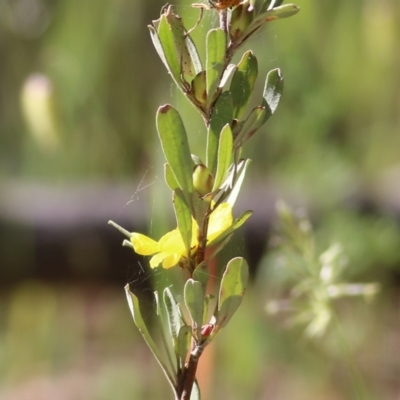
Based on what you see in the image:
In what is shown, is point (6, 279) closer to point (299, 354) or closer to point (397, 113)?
point (299, 354)

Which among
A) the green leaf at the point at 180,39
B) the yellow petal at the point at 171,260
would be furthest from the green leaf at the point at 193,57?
the yellow petal at the point at 171,260

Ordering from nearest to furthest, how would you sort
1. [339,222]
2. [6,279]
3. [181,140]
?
[181,140]
[339,222]
[6,279]

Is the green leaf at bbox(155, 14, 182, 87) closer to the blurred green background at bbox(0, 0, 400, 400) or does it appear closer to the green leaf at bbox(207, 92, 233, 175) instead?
the green leaf at bbox(207, 92, 233, 175)

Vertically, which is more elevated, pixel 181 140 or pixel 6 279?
pixel 181 140

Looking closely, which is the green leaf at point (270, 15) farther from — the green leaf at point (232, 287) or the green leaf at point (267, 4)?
the green leaf at point (232, 287)

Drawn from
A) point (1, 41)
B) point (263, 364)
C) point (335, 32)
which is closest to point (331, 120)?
point (335, 32)

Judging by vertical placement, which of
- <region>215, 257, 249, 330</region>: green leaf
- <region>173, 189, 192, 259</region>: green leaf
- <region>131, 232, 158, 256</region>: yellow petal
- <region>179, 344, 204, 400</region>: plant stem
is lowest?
<region>179, 344, 204, 400</region>: plant stem

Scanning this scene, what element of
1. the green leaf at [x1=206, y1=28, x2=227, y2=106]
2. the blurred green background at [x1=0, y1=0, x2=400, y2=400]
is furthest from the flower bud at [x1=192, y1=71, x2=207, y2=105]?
the blurred green background at [x1=0, y1=0, x2=400, y2=400]
